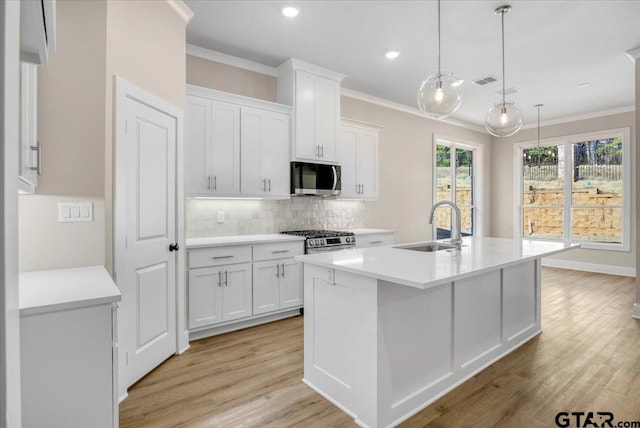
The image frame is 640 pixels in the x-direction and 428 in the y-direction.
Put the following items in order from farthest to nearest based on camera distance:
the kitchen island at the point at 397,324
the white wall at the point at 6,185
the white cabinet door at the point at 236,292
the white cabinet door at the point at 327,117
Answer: the white cabinet door at the point at 327,117 < the white cabinet door at the point at 236,292 < the kitchen island at the point at 397,324 < the white wall at the point at 6,185

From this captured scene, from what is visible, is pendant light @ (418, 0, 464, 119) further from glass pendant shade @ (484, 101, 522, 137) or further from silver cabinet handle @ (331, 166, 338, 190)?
silver cabinet handle @ (331, 166, 338, 190)

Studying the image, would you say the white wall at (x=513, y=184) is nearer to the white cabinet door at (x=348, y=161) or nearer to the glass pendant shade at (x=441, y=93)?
the white cabinet door at (x=348, y=161)

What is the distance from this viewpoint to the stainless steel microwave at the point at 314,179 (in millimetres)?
4211

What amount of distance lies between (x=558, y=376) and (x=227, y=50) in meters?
4.17

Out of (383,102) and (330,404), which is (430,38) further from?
(330,404)

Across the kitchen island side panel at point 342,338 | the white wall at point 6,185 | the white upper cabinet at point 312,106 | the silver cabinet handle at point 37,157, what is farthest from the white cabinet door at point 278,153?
the white wall at point 6,185

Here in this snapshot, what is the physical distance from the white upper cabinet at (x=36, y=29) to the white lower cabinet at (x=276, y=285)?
2.96 m

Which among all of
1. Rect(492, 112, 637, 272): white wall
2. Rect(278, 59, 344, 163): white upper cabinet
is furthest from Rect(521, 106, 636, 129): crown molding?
Rect(278, 59, 344, 163): white upper cabinet

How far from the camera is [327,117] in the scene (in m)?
4.50

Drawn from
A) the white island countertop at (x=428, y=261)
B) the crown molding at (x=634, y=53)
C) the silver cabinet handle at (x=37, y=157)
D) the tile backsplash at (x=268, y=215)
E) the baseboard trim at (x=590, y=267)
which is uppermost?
the crown molding at (x=634, y=53)

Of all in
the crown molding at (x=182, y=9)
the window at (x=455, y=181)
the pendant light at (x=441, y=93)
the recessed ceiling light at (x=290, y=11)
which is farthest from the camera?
the window at (x=455, y=181)

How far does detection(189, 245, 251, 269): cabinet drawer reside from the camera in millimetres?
3273

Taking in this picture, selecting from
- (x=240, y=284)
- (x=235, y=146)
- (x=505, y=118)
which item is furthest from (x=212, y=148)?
(x=505, y=118)

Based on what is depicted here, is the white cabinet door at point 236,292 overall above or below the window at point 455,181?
below
